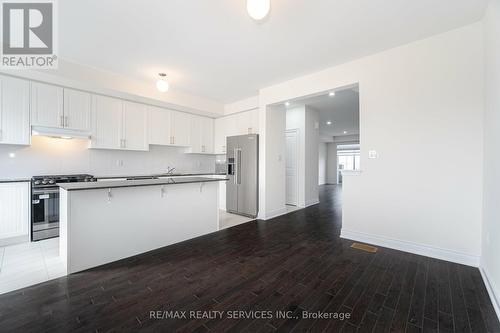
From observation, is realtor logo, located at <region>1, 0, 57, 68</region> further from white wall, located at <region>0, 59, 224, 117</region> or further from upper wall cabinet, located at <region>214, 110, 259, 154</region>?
upper wall cabinet, located at <region>214, 110, 259, 154</region>

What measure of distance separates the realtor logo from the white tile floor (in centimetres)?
268

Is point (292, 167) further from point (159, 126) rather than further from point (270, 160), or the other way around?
point (159, 126)

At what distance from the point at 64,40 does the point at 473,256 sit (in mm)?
5844

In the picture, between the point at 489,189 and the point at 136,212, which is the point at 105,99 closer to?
the point at 136,212

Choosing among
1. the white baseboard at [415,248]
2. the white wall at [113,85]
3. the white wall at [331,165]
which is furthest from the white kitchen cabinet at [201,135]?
the white wall at [331,165]

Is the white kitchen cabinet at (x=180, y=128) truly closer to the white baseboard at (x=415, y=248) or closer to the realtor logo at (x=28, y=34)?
the realtor logo at (x=28, y=34)

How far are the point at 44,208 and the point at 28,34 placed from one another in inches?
97.9

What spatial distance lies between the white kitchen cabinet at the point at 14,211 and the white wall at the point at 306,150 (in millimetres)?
5602

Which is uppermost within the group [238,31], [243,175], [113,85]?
[238,31]

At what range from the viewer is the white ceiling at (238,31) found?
7.20 ft

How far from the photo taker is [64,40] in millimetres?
2785

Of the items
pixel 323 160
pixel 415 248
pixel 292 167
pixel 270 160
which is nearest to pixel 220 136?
pixel 270 160

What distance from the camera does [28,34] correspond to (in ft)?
8.86

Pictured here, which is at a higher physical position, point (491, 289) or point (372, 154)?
point (372, 154)
